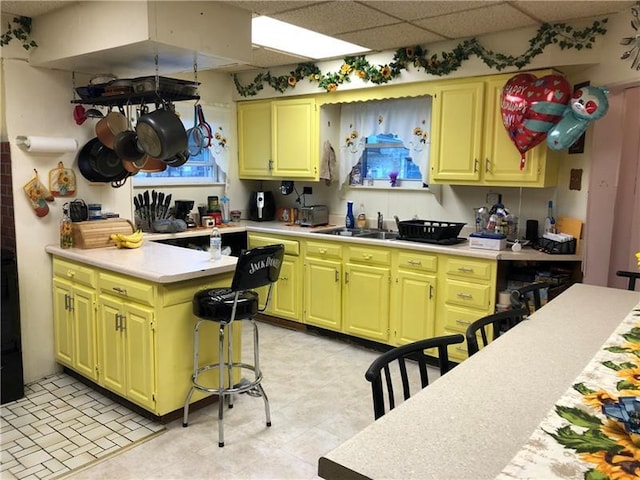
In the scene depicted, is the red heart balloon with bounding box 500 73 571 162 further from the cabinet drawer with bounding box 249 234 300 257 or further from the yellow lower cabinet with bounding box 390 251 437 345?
the cabinet drawer with bounding box 249 234 300 257

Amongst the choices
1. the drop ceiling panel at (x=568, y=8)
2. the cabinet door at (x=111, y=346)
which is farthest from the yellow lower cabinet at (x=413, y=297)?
the cabinet door at (x=111, y=346)

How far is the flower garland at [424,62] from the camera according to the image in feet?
10.8

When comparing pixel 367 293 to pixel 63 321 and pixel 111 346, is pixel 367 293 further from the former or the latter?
pixel 63 321

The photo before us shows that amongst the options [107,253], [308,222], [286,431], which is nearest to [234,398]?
[286,431]

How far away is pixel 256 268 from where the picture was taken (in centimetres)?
265

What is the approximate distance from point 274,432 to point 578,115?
269 centimetres

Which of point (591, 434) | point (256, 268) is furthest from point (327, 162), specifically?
point (591, 434)

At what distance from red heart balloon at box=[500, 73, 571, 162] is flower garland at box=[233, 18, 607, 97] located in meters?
0.21

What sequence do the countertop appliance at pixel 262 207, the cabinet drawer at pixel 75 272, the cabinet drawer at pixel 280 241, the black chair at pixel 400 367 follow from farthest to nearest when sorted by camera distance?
the countertop appliance at pixel 262 207
the cabinet drawer at pixel 280 241
the cabinet drawer at pixel 75 272
the black chair at pixel 400 367

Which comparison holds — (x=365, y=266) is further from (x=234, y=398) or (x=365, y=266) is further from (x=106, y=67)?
(x=106, y=67)

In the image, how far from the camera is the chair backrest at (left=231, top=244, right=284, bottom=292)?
2.58 meters

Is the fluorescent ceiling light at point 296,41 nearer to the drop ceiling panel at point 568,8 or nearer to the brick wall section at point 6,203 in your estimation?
the drop ceiling panel at point 568,8

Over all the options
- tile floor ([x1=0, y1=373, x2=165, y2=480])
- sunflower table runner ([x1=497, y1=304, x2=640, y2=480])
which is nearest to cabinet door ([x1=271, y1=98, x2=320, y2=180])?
tile floor ([x1=0, y1=373, x2=165, y2=480])

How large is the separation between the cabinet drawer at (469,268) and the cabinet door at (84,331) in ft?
8.11
